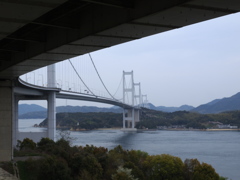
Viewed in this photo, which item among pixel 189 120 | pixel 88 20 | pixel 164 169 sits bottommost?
pixel 164 169

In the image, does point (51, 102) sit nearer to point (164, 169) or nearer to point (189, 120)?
point (164, 169)

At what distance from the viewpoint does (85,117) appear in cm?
7125

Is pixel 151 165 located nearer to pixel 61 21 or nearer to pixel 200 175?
pixel 200 175

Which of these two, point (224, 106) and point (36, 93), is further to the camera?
point (224, 106)

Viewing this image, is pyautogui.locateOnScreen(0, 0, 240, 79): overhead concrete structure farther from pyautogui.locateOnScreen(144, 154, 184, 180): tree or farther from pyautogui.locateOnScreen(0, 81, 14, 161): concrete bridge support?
pyautogui.locateOnScreen(144, 154, 184, 180): tree

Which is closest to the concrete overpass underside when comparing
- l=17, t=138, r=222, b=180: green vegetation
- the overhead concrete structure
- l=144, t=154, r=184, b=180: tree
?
the overhead concrete structure

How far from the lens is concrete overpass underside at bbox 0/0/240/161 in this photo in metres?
3.71

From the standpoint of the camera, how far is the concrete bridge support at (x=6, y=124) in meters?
12.5

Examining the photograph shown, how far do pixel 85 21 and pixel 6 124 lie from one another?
27.4ft

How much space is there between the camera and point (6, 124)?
12.6 m

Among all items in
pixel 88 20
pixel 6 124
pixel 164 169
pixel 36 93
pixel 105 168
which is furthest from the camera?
pixel 36 93

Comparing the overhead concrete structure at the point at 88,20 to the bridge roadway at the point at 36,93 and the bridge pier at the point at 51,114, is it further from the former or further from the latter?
the bridge pier at the point at 51,114

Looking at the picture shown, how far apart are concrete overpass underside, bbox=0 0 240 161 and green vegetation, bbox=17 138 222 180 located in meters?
4.29

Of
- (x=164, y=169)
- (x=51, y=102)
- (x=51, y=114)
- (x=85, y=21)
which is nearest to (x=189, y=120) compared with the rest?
(x=51, y=114)
